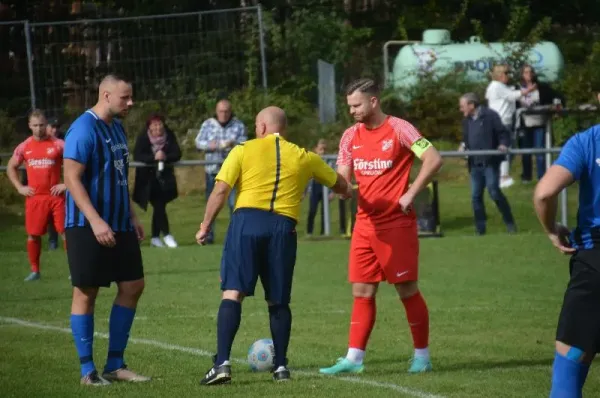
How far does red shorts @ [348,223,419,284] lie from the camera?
9352 mm

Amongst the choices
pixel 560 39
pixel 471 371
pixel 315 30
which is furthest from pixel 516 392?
pixel 560 39

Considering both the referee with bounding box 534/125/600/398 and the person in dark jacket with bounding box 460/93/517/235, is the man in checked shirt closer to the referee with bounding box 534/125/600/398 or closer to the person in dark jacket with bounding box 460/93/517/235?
the person in dark jacket with bounding box 460/93/517/235

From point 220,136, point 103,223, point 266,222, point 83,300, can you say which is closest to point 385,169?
point 266,222

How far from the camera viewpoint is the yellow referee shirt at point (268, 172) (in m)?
8.87

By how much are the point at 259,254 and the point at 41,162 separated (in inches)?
319

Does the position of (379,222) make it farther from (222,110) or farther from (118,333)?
(222,110)

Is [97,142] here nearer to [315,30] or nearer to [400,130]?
[400,130]

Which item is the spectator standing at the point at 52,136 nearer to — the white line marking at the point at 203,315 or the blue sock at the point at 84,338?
the white line marking at the point at 203,315

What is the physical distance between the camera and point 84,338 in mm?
8891

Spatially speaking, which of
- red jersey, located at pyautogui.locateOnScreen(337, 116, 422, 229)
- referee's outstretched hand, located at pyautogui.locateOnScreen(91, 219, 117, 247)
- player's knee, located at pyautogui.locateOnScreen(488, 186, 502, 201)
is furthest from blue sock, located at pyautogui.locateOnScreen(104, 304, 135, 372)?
player's knee, located at pyautogui.locateOnScreen(488, 186, 502, 201)

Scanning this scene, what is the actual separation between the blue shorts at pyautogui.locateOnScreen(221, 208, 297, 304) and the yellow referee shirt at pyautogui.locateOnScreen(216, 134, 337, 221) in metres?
0.08

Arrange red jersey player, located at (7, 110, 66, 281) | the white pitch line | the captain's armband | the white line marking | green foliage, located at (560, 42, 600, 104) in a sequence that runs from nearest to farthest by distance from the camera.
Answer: the white pitch line → the captain's armband → the white line marking → red jersey player, located at (7, 110, 66, 281) → green foliage, located at (560, 42, 600, 104)

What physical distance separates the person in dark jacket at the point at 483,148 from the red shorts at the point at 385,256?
10.2 metres

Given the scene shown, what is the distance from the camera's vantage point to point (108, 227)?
863cm
